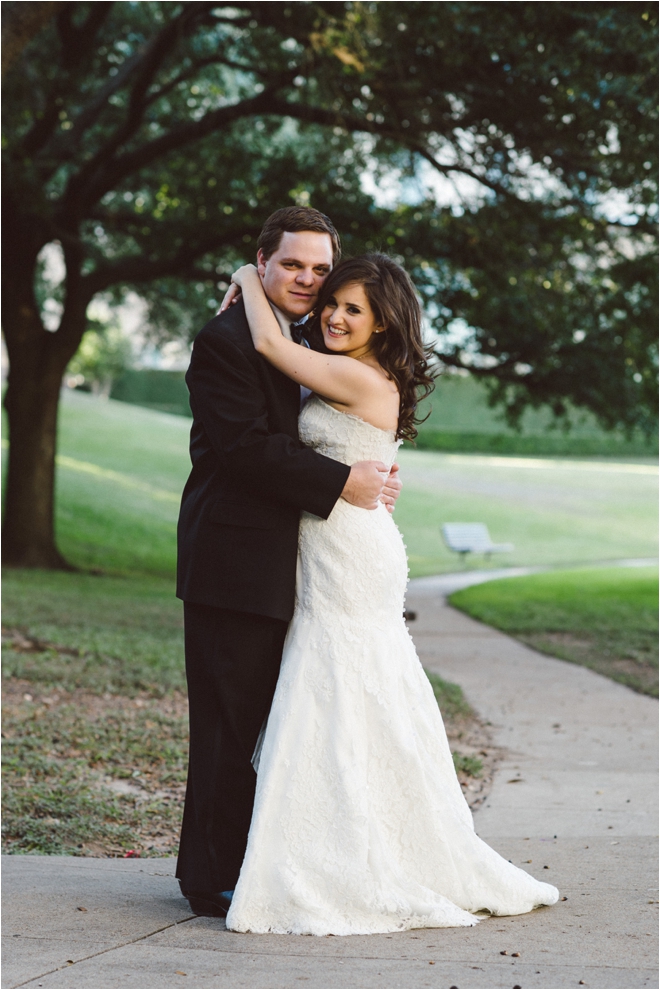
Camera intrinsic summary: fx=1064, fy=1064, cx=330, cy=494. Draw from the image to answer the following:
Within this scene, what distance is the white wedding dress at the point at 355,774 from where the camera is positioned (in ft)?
11.5

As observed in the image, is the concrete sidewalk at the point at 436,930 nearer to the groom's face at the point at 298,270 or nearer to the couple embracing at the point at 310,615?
the couple embracing at the point at 310,615

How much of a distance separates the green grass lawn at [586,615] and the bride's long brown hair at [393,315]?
21.3ft

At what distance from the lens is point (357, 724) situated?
3740 millimetres

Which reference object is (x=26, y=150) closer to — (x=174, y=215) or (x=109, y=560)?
(x=174, y=215)

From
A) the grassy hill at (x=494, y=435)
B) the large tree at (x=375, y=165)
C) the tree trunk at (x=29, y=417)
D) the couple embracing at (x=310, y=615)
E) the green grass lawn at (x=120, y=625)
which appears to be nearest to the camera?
the couple embracing at (x=310, y=615)

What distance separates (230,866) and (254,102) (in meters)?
12.4

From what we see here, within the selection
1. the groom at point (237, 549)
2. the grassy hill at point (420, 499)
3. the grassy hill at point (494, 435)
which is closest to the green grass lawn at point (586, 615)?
the grassy hill at point (420, 499)

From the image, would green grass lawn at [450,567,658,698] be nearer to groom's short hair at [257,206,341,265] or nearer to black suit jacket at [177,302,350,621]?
black suit jacket at [177,302,350,621]

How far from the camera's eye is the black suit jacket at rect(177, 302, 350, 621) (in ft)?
12.0

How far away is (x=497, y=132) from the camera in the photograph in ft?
40.1

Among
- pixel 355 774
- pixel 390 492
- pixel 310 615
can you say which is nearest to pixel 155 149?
pixel 390 492

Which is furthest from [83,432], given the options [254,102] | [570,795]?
[570,795]

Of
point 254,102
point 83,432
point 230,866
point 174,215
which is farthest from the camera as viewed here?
point 83,432

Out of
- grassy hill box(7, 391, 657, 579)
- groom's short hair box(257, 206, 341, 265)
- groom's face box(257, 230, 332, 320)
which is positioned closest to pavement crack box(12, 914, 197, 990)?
groom's face box(257, 230, 332, 320)
